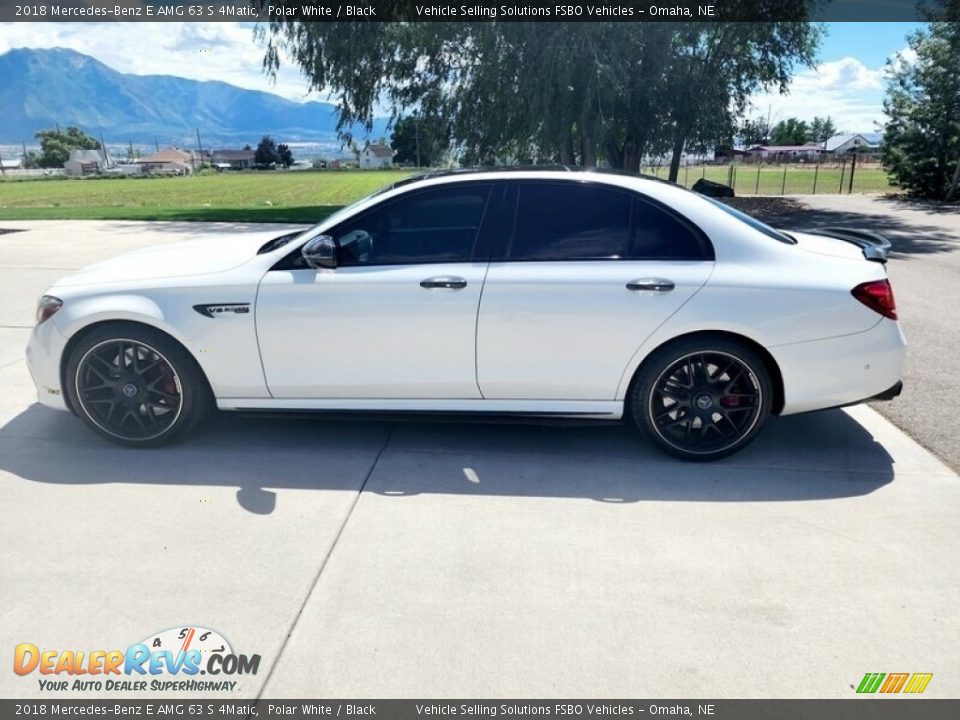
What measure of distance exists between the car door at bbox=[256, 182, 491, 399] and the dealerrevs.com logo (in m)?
1.73

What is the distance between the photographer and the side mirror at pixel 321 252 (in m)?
3.88

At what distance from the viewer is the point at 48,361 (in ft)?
13.5

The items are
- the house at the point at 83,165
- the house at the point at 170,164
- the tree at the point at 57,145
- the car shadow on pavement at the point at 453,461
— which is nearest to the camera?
the car shadow on pavement at the point at 453,461

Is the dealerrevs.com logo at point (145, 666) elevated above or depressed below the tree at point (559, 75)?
below

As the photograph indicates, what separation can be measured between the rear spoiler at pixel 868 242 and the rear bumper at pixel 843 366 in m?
0.47

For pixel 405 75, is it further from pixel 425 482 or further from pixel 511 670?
pixel 511 670

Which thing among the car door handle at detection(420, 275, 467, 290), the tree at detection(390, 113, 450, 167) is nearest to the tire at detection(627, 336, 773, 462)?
the car door handle at detection(420, 275, 467, 290)

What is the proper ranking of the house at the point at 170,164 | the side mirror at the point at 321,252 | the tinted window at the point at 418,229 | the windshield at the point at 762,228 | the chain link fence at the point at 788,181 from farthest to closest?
1. the house at the point at 170,164
2. the chain link fence at the point at 788,181
3. the windshield at the point at 762,228
4. the tinted window at the point at 418,229
5. the side mirror at the point at 321,252

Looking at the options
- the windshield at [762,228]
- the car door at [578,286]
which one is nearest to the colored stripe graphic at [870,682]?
the car door at [578,286]

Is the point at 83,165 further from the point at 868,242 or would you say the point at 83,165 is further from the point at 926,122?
the point at 868,242

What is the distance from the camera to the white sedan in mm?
3836

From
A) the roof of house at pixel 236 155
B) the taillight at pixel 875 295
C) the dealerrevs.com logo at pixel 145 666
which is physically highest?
the roof of house at pixel 236 155

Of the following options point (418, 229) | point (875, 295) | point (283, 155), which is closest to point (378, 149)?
point (283, 155)
